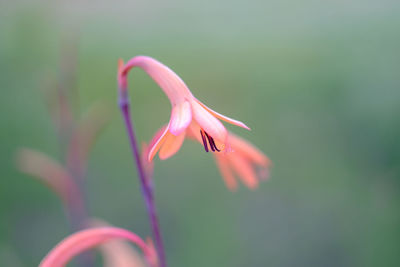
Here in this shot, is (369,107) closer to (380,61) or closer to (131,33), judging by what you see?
(380,61)

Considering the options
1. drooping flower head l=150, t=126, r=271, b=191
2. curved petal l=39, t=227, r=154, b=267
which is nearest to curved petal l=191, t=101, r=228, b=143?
drooping flower head l=150, t=126, r=271, b=191

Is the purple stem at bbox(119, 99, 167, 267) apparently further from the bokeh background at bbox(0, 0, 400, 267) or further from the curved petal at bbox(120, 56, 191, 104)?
the bokeh background at bbox(0, 0, 400, 267)

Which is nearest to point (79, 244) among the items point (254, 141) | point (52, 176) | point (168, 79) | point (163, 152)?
point (163, 152)

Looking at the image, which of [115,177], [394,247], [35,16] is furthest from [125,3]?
[394,247]

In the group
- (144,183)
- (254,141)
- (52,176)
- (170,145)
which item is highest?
(170,145)

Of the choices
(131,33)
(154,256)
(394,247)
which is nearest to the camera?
(154,256)

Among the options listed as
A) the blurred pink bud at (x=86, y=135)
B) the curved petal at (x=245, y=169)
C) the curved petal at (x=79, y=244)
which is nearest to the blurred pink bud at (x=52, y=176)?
the blurred pink bud at (x=86, y=135)

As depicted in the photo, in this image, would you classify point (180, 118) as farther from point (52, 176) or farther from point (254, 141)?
point (254, 141)
